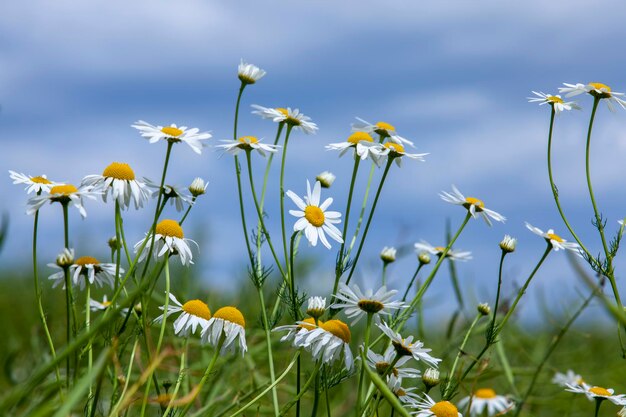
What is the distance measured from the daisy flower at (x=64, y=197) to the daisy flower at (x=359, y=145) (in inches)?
24.3

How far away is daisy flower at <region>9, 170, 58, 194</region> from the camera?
1.91 metres

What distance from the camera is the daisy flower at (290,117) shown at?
6.97ft

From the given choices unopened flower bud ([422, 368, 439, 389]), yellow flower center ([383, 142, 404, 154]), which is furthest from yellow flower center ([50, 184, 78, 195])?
unopened flower bud ([422, 368, 439, 389])

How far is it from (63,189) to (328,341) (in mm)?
731

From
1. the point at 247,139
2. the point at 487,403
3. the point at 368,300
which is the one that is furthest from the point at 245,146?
the point at 487,403

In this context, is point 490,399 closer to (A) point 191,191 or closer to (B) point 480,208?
(B) point 480,208

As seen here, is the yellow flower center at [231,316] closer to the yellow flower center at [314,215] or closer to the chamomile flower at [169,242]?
the chamomile flower at [169,242]

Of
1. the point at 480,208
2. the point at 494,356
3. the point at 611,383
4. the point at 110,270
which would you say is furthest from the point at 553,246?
the point at 611,383

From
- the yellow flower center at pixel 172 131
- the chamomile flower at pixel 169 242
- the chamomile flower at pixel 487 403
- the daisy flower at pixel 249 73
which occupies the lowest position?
the chamomile flower at pixel 487 403

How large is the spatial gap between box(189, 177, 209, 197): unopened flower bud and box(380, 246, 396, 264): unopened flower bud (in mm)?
632

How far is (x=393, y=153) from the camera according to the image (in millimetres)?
1973

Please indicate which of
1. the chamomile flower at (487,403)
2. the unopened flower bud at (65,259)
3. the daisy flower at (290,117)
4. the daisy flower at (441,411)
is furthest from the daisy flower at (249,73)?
the chamomile flower at (487,403)

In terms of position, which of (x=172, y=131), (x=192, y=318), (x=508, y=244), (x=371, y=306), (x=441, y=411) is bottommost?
(x=441, y=411)

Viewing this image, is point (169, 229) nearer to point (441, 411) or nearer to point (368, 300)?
point (368, 300)
